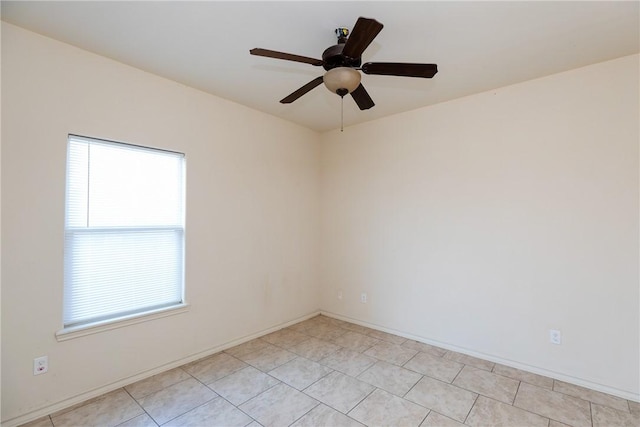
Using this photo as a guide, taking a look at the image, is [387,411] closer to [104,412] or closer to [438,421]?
[438,421]

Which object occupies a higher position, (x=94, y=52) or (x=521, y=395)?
(x=94, y=52)

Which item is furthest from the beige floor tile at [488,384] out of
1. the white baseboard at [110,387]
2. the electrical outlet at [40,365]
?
the electrical outlet at [40,365]

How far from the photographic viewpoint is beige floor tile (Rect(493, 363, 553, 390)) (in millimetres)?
2562

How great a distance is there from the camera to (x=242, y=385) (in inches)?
99.4

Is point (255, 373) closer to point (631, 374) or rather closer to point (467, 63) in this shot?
point (631, 374)

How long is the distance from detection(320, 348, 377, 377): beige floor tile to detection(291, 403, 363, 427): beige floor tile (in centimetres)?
57

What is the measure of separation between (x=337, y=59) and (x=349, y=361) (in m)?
2.64

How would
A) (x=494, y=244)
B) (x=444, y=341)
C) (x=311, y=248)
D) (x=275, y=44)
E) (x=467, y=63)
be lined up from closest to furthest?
(x=275, y=44) → (x=467, y=63) → (x=494, y=244) → (x=444, y=341) → (x=311, y=248)

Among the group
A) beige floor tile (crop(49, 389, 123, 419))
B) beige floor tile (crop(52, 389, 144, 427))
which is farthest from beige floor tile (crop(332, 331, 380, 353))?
beige floor tile (crop(49, 389, 123, 419))

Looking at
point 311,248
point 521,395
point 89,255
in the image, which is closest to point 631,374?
point 521,395

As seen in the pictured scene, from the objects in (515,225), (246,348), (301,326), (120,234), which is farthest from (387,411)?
(120,234)

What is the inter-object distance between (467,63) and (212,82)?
7.42 ft

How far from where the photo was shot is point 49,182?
2162 mm

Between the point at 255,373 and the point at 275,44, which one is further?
the point at 255,373
